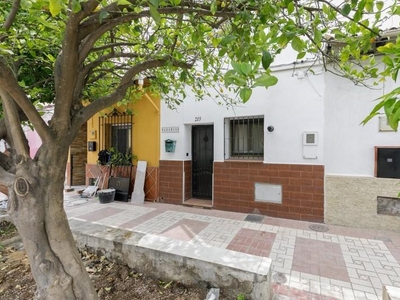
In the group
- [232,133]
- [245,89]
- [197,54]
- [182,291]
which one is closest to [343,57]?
[245,89]

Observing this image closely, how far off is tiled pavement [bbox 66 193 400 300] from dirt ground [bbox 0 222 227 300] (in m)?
1.44

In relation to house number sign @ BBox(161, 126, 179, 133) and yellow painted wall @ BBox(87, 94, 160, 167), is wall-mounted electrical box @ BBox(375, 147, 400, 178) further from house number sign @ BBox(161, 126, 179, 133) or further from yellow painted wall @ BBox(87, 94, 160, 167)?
yellow painted wall @ BBox(87, 94, 160, 167)

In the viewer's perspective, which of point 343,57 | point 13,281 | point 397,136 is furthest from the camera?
point 397,136

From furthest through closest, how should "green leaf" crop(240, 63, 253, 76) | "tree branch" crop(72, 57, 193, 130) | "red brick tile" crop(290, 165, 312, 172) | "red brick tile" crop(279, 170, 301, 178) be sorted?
"red brick tile" crop(279, 170, 301, 178) < "red brick tile" crop(290, 165, 312, 172) < "tree branch" crop(72, 57, 193, 130) < "green leaf" crop(240, 63, 253, 76)

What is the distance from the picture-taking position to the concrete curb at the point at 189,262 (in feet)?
7.21

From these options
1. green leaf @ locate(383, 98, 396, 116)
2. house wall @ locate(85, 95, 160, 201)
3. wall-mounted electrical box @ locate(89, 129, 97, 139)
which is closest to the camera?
green leaf @ locate(383, 98, 396, 116)

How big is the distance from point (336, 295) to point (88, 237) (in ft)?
11.0

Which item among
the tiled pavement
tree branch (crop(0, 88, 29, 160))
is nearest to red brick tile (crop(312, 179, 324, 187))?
the tiled pavement

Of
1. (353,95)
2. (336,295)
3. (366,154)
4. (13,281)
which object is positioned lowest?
(336,295)

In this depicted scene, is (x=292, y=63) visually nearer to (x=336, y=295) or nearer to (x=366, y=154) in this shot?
(x=366, y=154)

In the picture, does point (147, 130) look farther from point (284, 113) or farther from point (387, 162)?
point (387, 162)

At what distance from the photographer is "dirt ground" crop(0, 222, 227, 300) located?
2.31 m

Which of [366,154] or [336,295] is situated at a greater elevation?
[366,154]

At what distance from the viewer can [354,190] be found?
5121 millimetres
